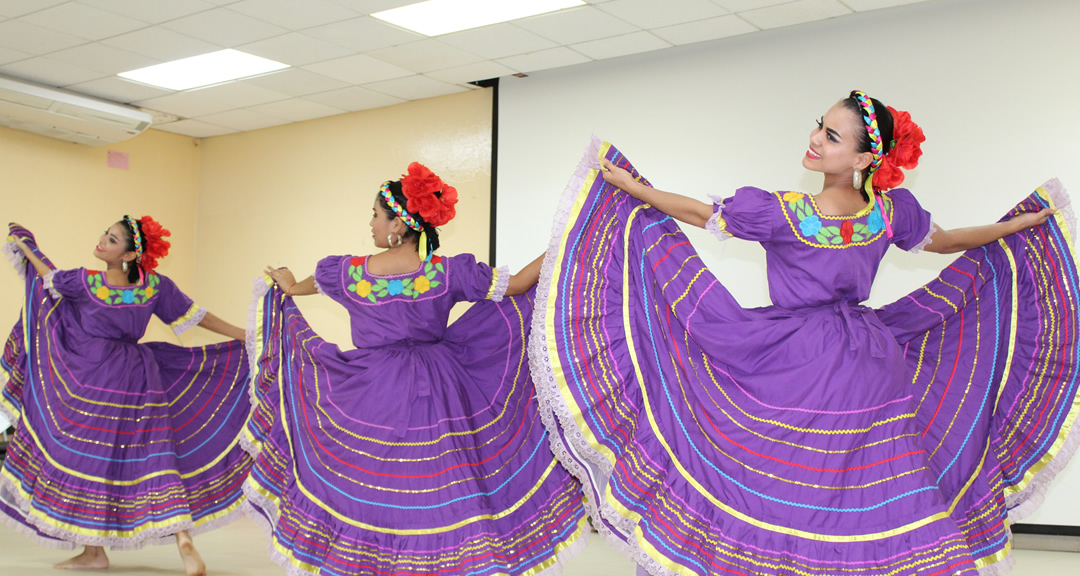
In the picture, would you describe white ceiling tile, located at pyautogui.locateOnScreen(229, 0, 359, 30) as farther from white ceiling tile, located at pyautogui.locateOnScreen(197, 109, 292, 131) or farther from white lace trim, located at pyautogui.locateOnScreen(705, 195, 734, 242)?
white lace trim, located at pyautogui.locateOnScreen(705, 195, 734, 242)

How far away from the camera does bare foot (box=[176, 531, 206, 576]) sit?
154 inches

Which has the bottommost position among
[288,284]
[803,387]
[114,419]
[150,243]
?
[114,419]

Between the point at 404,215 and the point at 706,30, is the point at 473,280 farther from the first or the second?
the point at 706,30

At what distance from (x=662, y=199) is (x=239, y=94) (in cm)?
488

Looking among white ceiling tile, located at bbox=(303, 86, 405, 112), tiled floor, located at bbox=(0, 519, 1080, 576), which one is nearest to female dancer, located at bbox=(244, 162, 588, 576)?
tiled floor, located at bbox=(0, 519, 1080, 576)

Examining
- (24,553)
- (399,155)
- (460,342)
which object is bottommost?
(24,553)

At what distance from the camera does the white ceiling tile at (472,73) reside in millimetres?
6072

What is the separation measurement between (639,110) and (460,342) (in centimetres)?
293

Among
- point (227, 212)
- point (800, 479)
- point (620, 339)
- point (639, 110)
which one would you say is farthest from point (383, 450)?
point (227, 212)

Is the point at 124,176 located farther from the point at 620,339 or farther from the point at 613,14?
the point at 620,339

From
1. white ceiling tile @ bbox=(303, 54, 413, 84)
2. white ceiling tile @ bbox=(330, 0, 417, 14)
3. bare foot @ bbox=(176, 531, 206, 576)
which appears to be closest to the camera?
bare foot @ bbox=(176, 531, 206, 576)

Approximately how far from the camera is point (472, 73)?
246 inches

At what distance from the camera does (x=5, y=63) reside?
20.0 feet

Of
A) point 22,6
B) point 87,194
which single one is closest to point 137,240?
point 22,6
